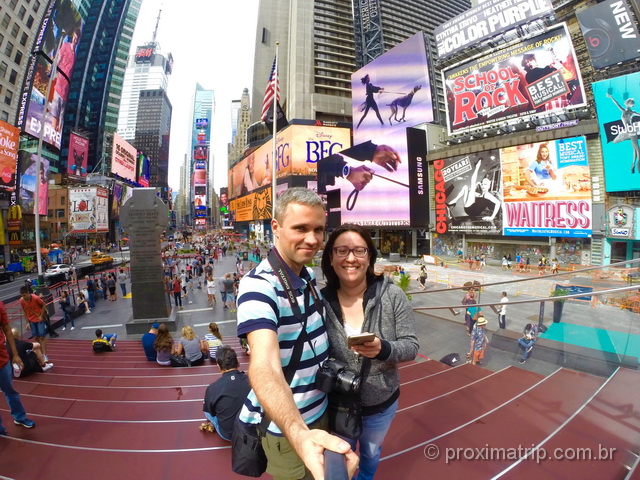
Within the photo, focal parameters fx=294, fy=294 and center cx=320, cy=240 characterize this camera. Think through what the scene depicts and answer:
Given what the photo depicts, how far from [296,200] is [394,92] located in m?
41.2

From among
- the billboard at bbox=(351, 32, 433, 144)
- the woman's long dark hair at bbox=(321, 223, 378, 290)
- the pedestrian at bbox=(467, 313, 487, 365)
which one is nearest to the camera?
the woman's long dark hair at bbox=(321, 223, 378, 290)

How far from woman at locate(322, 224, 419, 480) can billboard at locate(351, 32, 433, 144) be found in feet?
113

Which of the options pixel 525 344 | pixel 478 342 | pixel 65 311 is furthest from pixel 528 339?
pixel 65 311

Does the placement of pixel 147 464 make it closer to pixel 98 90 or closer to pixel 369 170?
pixel 369 170

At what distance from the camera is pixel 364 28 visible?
210 ft

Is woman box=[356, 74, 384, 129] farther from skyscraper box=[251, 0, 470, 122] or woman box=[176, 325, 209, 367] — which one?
woman box=[176, 325, 209, 367]

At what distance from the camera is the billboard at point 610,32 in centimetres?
2086

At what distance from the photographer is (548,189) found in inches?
900

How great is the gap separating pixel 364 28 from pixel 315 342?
78493 mm

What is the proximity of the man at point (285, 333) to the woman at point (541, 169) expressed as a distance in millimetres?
28246

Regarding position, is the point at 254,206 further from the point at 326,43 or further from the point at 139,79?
the point at 139,79

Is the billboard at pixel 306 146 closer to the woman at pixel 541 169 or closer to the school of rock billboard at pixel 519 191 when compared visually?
the school of rock billboard at pixel 519 191

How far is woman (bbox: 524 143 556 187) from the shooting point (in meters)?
23.0

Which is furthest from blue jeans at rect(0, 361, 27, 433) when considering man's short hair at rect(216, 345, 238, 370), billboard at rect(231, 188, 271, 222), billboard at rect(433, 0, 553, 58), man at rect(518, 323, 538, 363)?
billboard at rect(231, 188, 271, 222)
